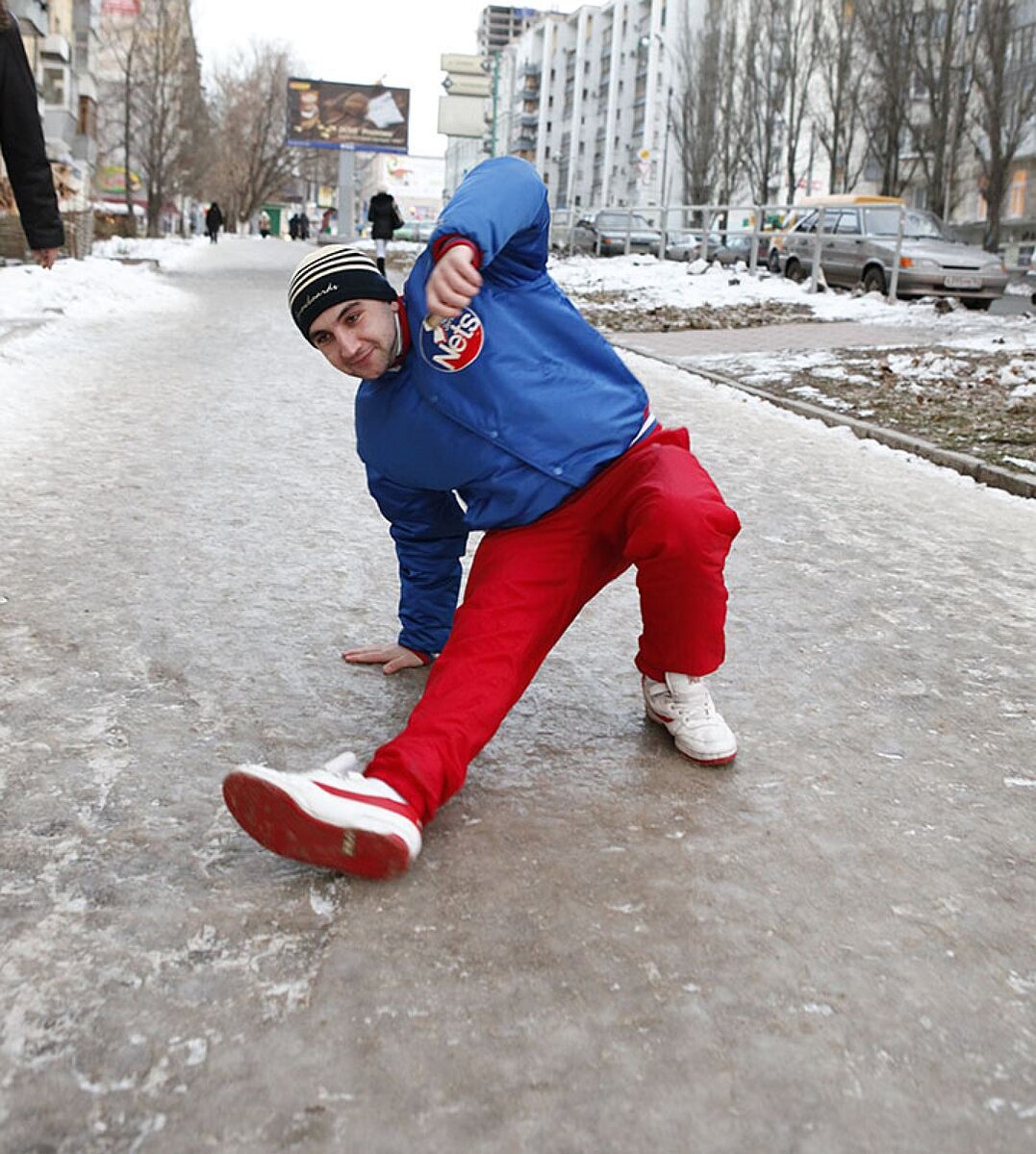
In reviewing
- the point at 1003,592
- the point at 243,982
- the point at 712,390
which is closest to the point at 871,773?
the point at 243,982

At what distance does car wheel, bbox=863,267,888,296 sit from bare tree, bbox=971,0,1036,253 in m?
16.4

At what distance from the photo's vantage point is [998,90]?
3156 cm

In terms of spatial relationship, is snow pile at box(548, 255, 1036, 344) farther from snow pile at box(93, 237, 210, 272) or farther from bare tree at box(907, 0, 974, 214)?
bare tree at box(907, 0, 974, 214)

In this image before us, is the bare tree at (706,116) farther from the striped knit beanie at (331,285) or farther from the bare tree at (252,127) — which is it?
the striped knit beanie at (331,285)

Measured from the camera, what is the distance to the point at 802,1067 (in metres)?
1.66

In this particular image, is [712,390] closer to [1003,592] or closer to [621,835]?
[1003,592]

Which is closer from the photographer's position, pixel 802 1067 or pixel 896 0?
pixel 802 1067

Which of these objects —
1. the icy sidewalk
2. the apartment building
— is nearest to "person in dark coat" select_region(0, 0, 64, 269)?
the icy sidewalk

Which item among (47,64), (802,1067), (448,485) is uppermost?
(47,64)

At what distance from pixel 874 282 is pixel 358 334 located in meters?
16.2

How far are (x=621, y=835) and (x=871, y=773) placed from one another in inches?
25.0

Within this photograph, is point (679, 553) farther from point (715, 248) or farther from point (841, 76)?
point (841, 76)

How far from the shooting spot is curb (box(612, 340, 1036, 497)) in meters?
5.91

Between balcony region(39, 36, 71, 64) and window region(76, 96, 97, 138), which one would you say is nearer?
balcony region(39, 36, 71, 64)
